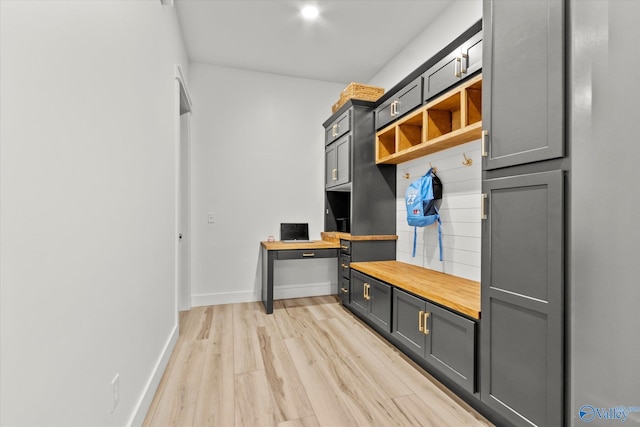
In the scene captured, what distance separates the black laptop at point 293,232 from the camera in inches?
155

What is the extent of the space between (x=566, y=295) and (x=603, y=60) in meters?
0.93

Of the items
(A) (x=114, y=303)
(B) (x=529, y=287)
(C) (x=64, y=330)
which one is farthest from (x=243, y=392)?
(B) (x=529, y=287)

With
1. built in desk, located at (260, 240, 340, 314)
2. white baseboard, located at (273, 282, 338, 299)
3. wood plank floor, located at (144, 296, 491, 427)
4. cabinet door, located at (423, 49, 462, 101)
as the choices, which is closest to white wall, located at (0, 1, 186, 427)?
wood plank floor, located at (144, 296, 491, 427)

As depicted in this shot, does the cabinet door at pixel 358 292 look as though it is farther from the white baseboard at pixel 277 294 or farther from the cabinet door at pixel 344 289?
the white baseboard at pixel 277 294

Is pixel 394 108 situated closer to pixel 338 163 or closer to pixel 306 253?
pixel 338 163

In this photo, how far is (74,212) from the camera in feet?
3.18

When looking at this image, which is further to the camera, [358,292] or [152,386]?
[358,292]

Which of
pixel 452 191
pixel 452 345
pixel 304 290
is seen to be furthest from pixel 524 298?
pixel 304 290

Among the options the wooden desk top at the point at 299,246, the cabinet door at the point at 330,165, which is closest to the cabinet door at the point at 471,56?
the cabinet door at the point at 330,165

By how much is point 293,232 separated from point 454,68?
2543 mm

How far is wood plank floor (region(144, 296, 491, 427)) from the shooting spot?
5.45ft

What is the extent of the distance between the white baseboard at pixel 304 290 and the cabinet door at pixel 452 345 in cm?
218

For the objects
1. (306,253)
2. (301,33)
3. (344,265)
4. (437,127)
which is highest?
(301,33)

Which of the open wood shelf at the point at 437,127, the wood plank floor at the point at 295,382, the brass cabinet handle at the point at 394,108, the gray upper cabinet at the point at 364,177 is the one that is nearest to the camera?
the wood plank floor at the point at 295,382
